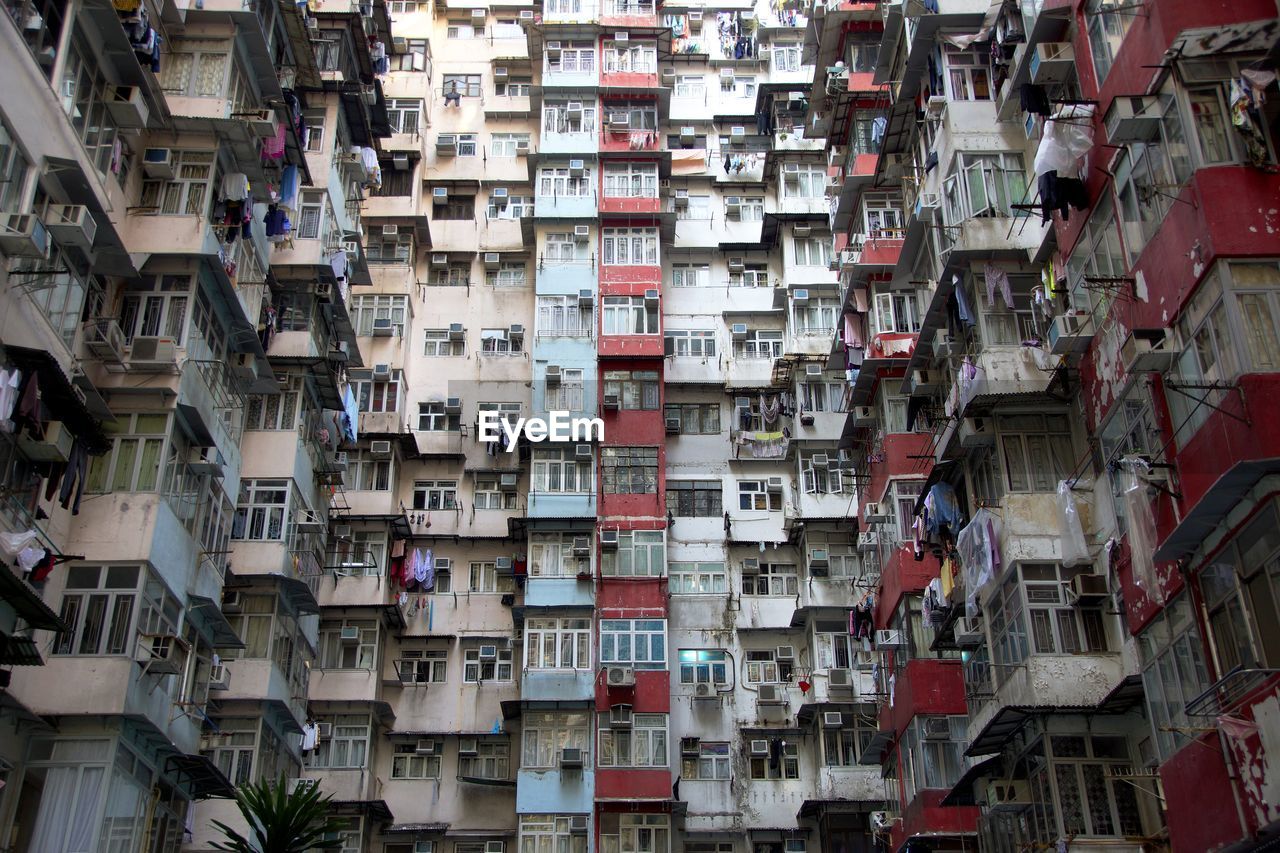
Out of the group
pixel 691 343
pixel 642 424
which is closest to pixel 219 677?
pixel 642 424

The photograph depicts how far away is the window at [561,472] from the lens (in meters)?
36.7

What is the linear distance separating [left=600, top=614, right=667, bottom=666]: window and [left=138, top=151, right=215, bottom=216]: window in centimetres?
1586

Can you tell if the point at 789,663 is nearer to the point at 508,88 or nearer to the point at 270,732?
the point at 270,732

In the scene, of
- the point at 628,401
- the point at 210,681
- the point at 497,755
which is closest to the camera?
the point at 210,681

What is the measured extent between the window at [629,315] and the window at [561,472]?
4178 millimetres

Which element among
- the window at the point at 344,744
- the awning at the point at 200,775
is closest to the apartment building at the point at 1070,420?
the window at the point at 344,744

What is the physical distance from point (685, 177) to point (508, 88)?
7.21 meters

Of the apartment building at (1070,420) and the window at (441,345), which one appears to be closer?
the apartment building at (1070,420)

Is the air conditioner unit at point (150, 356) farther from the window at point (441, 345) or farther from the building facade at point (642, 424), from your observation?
the window at point (441, 345)

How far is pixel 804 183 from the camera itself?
42.1 m

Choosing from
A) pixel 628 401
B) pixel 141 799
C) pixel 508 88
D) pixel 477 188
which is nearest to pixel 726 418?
pixel 628 401

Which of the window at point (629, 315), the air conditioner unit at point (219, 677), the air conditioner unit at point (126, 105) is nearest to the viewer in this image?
the air conditioner unit at point (126, 105)

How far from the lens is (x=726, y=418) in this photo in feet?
130

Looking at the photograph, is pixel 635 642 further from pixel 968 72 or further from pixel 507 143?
pixel 507 143
